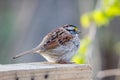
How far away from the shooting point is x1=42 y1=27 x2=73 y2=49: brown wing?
2.98m

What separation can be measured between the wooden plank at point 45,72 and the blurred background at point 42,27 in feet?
11.1

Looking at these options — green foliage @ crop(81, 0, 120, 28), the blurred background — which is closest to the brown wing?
green foliage @ crop(81, 0, 120, 28)

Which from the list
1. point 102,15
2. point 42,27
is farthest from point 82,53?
point 42,27

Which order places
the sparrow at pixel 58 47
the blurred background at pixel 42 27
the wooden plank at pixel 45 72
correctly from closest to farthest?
the wooden plank at pixel 45 72 < the sparrow at pixel 58 47 < the blurred background at pixel 42 27

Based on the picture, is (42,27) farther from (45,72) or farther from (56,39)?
(45,72)

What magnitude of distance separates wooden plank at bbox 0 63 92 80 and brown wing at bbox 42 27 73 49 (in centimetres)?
74

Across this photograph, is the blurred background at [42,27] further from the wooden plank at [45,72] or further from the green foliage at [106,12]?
the wooden plank at [45,72]

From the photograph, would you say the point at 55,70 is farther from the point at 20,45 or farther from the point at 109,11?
the point at 20,45

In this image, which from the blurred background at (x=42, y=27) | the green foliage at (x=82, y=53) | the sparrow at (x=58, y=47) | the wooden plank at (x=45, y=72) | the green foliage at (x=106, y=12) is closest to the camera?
the wooden plank at (x=45, y=72)

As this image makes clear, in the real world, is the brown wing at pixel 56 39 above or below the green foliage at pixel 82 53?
above

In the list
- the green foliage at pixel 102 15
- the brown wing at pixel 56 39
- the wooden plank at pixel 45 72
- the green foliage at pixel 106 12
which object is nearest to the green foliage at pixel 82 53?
the green foliage at pixel 102 15

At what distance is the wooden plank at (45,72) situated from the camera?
80.8 inches

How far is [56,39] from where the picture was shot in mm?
3029

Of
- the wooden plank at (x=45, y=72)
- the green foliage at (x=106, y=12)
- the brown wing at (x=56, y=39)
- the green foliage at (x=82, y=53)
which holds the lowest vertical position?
the green foliage at (x=82, y=53)
